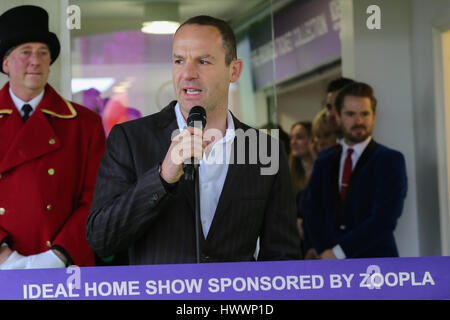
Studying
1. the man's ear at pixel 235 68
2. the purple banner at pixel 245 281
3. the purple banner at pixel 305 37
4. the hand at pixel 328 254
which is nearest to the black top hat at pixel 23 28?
the man's ear at pixel 235 68

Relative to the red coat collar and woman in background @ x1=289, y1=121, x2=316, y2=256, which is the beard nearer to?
woman in background @ x1=289, y1=121, x2=316, y2=256

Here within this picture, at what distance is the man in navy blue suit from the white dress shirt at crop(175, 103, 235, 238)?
1.52m

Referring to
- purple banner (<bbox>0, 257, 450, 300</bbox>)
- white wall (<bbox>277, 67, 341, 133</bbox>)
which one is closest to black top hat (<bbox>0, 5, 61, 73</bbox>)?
purple banner (<bbox>0, 257, 450, 300</bbox>)

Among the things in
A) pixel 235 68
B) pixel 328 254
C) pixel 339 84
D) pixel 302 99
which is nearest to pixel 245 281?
pixel 235 68

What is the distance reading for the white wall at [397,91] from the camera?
525 cm

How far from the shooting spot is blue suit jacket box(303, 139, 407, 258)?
520 cm

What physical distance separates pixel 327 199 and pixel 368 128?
53cm

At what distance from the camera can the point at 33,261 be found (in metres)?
4.25

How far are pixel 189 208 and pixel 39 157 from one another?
0.96 meters

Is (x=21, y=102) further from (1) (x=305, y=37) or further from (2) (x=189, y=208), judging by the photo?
(1) (x=305, y=37)

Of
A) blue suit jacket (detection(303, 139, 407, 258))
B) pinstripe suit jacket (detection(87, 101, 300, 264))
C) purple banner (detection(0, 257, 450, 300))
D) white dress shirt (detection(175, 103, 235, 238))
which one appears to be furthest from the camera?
blue suit jacket (detection(303, 139, 407, 258))

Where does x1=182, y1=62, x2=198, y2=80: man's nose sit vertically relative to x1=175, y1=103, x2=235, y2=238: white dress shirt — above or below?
above
